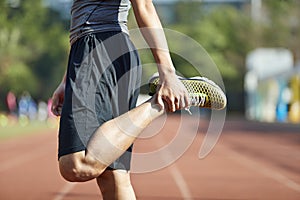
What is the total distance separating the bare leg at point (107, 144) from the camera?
342 cm

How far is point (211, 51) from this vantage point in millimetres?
81375

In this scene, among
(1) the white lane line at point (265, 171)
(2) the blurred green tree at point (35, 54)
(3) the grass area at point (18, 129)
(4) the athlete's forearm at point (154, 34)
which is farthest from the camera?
(2) the blurred green tree at point (35, 54)

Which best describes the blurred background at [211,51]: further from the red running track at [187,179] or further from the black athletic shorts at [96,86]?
the black athletic shorts at [96,86]

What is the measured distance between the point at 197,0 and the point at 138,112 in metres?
79.8

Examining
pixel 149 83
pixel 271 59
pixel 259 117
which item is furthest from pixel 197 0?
pixel 149 83

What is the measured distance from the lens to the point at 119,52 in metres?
3.56

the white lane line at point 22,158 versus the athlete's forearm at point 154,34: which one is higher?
the athlete's forearm at point 154,34

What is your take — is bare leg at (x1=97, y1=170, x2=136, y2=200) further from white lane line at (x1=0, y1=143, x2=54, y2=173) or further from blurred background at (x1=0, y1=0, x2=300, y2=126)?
blurred background at (x1=0, y1=0, x2=300, y2=126)

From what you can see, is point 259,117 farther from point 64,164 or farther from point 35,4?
point 64,164

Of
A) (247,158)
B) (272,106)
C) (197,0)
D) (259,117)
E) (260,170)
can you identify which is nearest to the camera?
(260,170)

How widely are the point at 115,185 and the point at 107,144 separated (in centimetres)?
30

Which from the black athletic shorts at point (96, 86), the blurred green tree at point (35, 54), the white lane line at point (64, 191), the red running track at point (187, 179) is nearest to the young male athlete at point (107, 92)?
the black athletic shorts at point (96, 86)

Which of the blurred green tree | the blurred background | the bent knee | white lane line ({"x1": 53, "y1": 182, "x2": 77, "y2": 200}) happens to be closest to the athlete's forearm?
the bent knee

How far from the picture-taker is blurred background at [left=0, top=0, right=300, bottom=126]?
47759mm
